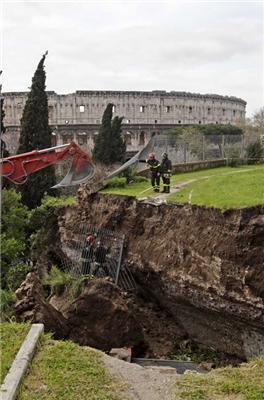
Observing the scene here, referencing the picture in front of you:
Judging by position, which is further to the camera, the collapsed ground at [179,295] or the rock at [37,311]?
the collapsed ground at [179,295]

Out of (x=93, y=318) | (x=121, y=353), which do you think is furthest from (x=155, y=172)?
(x=121, y=353)

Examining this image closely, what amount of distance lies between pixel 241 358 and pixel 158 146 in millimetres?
12607

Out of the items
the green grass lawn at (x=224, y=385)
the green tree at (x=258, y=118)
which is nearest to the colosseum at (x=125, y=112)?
the green tree at (x=258, y=118)

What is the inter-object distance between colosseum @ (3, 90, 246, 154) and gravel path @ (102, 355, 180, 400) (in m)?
48.5

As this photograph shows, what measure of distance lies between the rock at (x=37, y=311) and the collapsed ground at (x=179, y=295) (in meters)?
0.02

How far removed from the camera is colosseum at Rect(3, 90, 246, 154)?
195 ft

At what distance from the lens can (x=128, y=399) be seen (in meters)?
6.71

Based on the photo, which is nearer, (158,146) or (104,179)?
(104,179)

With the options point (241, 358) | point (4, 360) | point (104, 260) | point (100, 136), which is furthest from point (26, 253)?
point (100, 136)

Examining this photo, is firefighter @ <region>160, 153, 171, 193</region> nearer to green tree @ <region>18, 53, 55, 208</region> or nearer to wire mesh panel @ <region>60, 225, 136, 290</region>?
wire mesh panel @ <region>60, 225, 136, 290</region>

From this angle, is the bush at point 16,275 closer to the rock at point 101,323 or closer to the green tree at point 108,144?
the rock at point 101,323

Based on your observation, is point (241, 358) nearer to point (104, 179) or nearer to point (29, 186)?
point (104, 179)

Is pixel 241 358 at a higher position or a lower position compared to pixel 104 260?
lower

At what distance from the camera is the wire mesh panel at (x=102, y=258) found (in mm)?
15109
